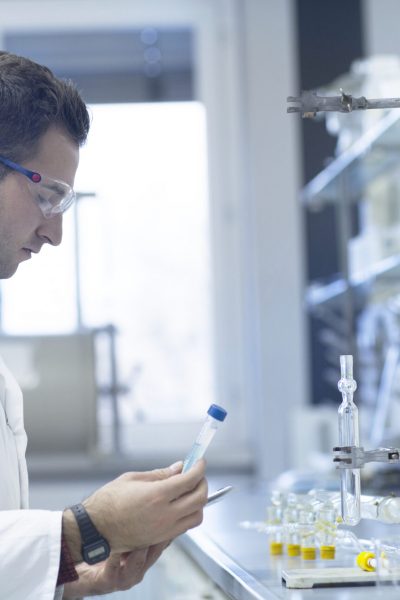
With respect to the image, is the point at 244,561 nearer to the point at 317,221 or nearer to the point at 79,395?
the point at 79,395

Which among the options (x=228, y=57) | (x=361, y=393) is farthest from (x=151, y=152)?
(x=361, y=393)

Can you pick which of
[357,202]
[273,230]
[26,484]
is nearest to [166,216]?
[273,230]

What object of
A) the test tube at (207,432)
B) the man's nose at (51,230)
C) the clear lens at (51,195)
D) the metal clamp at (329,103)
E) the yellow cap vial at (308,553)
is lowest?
the yellow cap vial at (308,553)

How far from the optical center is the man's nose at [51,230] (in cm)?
166

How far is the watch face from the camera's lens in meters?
→ 1.32

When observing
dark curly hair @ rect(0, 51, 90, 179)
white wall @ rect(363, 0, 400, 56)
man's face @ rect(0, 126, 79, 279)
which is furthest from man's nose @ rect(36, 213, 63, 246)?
white wall @ rect(363, 0, 400, 56)

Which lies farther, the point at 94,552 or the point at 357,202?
the point at 357,202

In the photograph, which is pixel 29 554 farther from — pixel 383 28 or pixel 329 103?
pixel 383 28

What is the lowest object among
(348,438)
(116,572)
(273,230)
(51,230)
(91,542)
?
(116,572)

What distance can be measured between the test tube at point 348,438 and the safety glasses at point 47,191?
20.0 inches

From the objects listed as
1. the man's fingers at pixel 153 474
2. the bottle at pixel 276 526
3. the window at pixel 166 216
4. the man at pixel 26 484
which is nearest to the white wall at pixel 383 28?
the window at pixel 166 216

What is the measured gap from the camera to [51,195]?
5.35 ft

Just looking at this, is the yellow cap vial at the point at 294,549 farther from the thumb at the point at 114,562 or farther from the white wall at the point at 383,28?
the white wall at the point at 383,28

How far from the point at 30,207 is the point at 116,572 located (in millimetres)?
557
